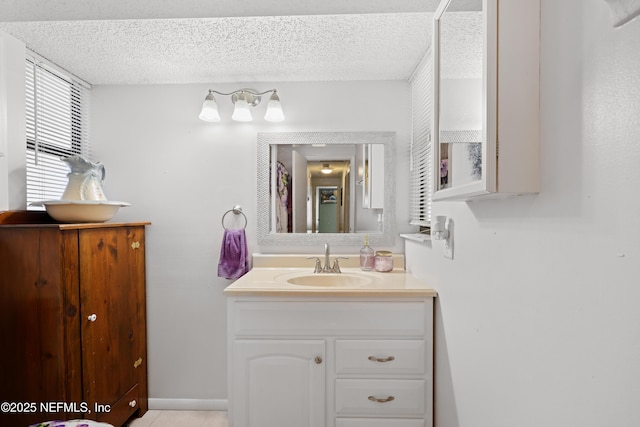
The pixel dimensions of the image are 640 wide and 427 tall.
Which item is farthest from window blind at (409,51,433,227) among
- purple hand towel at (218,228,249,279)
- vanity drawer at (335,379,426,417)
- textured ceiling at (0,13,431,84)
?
purple hand towel at (218,228,249,279)

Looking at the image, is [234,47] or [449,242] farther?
[234,47]

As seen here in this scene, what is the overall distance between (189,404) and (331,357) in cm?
118

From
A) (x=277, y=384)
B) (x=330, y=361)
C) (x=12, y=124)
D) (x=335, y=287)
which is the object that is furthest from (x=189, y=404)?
(x=12, y=124)

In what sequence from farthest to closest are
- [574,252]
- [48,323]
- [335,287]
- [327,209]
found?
1. [327,209]
2. [335,287]
3. [48,323]
4. [574,252]

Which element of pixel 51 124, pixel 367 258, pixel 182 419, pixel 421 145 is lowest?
pixel 182 419

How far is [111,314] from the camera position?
67.3 inches

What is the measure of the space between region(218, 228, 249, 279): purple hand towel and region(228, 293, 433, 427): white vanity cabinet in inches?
18.5

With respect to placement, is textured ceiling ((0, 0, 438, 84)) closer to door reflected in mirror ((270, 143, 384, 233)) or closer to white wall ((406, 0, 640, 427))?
door reflected in mirror ((270, 143, 384, 233))

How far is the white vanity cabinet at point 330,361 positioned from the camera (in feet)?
4.86

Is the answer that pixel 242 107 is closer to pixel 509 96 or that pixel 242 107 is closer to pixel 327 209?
pixel 327 209

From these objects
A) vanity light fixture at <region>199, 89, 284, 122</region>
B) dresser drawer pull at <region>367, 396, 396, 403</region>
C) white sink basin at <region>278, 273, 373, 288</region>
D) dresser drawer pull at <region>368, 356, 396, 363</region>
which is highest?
vanity light fixture at <region>199, 89, 284, 122</region>

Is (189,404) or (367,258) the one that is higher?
(367,258)

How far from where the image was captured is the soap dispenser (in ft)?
6.50

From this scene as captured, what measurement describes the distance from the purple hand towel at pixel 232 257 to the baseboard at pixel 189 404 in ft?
2.71
